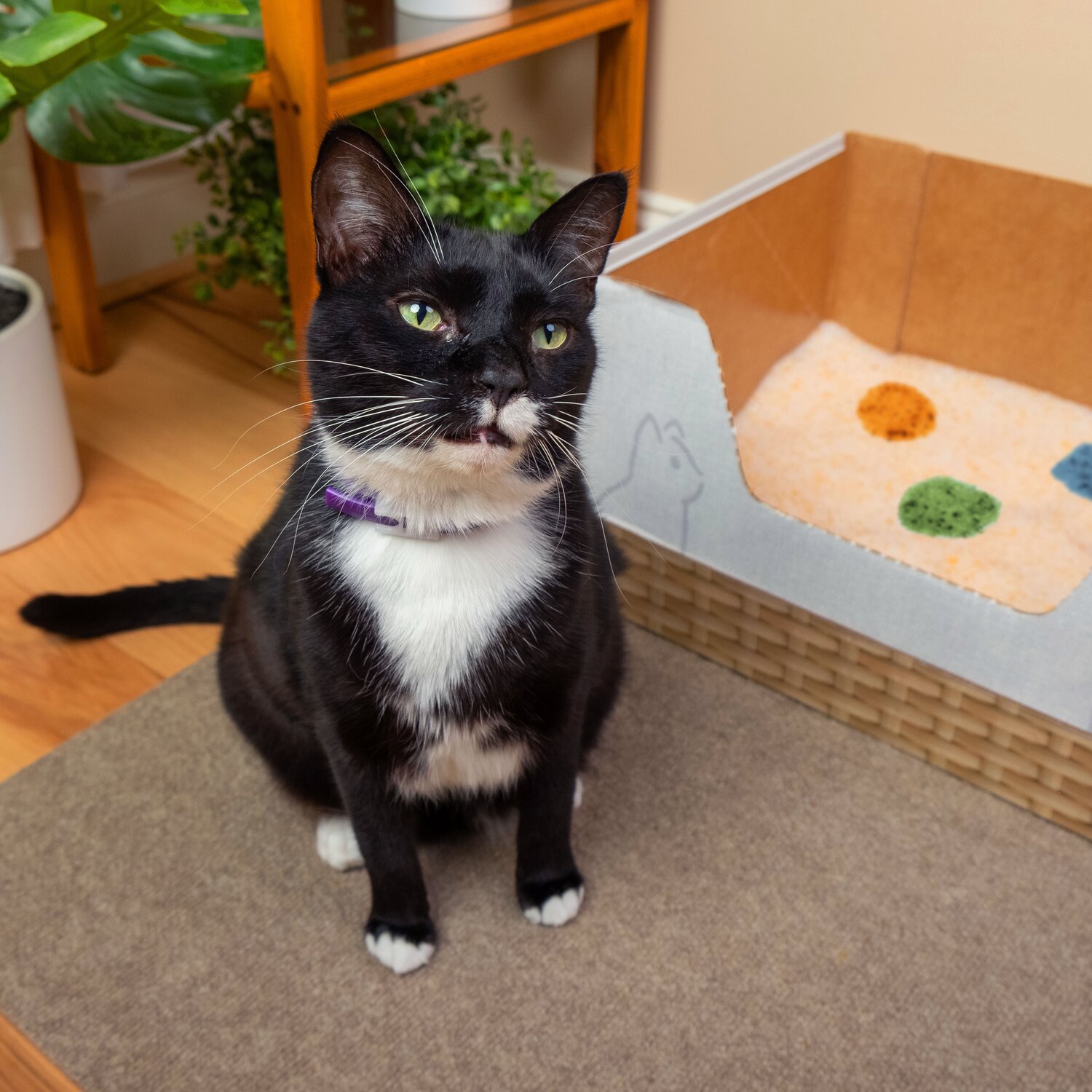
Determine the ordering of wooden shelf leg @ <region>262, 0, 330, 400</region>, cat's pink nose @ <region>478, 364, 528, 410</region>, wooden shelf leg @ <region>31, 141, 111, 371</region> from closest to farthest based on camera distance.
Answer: cat's pink nose @ <region>478, 364, 528, 410</region>, wooden shelf leg @ <region>262, 0, 330, 400</region>, wooden shelf leg @ <region>31, 141, 111, 371</region>

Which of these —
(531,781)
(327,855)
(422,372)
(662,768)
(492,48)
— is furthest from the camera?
(492,48)

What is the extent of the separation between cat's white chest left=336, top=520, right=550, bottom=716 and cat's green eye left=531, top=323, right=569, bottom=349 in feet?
0.46

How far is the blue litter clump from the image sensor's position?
1.34 m

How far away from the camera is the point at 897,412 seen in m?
1.49

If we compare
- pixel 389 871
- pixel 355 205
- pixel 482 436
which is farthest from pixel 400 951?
pixel 355 205

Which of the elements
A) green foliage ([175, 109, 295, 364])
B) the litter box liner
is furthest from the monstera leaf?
the litter box liner

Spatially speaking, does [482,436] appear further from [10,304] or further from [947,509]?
[10,304]

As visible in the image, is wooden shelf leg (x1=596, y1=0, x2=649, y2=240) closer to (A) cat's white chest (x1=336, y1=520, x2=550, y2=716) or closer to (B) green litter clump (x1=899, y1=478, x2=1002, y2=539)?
A: (B) green litter clump (x1=899, y1=478, x2=1002, y2=539)

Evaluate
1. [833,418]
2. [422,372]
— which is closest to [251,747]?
[422,372]

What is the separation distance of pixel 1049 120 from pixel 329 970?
1.28 m

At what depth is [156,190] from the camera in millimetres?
1899

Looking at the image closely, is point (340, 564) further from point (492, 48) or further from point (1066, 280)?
point (1066, 280)

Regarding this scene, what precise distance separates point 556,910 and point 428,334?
52 cm

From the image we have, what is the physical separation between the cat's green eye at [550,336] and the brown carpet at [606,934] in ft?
1.66
